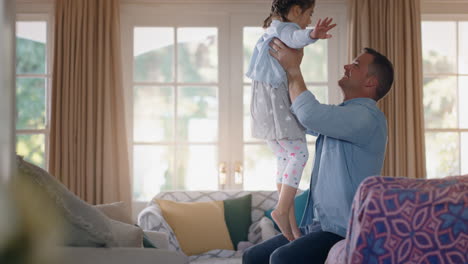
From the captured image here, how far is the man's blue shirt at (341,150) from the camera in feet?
6.35

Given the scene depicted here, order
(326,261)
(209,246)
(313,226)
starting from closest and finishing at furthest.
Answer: (326,261) → (313,226) → (209,246)

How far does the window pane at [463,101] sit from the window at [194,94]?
1164mm

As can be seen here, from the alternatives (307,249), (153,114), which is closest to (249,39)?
(153,114)

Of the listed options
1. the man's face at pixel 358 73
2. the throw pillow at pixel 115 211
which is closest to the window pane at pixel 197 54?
the throw pillow at pixel 115 211

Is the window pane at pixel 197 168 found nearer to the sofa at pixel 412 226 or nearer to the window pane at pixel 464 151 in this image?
the window pane at pixel 464 151

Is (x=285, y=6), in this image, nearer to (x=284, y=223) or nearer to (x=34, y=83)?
(x=284, y=223)

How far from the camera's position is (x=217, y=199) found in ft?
14.1

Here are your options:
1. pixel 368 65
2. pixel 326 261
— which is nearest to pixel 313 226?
pixel 326 261

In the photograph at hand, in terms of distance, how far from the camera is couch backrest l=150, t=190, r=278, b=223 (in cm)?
421

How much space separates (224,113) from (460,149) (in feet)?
7.42

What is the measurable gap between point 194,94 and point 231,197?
48.1 inches

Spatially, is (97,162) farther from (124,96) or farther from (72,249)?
(72,249)

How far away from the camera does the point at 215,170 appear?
513 centimetres

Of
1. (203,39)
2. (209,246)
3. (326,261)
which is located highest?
(203,39)
